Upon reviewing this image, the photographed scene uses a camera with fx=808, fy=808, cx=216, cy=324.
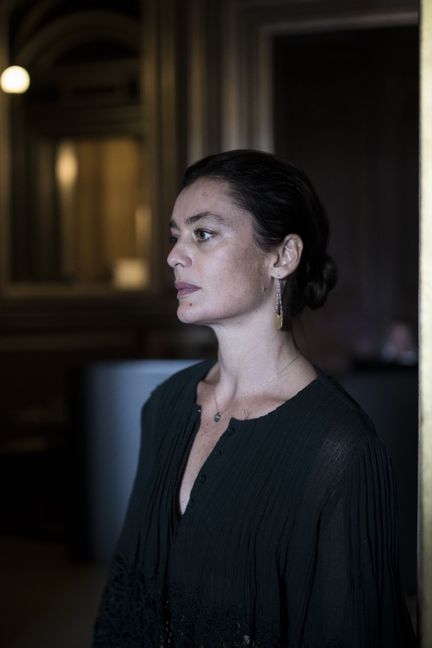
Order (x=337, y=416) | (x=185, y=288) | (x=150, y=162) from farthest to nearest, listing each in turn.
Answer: (x=150, y=162), (x=185, y=288), (x=337, y=416)

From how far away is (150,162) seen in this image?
5598 mm

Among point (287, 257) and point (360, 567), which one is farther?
point (287, 257)

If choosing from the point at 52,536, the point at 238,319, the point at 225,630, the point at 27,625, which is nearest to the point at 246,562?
the point at 225,630

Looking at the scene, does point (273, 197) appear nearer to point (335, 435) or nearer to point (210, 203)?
point (210, 203)

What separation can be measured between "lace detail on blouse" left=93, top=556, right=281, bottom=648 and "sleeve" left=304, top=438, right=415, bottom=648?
0.35 feet

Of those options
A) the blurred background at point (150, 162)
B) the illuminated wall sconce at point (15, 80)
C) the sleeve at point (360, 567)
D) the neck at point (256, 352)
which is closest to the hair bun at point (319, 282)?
the neck at point (256, 352)

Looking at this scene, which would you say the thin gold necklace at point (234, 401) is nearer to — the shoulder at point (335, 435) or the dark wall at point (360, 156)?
the shoulder at point (335, 435)

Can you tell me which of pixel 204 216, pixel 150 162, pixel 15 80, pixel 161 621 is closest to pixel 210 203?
pixel 204 216

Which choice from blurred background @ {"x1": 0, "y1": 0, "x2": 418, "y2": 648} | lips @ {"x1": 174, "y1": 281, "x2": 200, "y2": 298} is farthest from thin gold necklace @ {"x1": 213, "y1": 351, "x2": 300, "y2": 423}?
blurred background @ {"x1": 0, "y1": 0, "x2": 418, "y2": 648}

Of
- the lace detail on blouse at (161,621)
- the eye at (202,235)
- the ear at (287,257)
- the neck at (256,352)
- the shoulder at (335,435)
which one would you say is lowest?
the lace detail on blouse at (161,621)

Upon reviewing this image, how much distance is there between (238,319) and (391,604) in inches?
20.9

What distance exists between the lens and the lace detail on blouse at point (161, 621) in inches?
50.3

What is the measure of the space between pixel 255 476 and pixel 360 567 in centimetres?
23

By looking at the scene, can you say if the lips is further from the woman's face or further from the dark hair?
the dark hair
